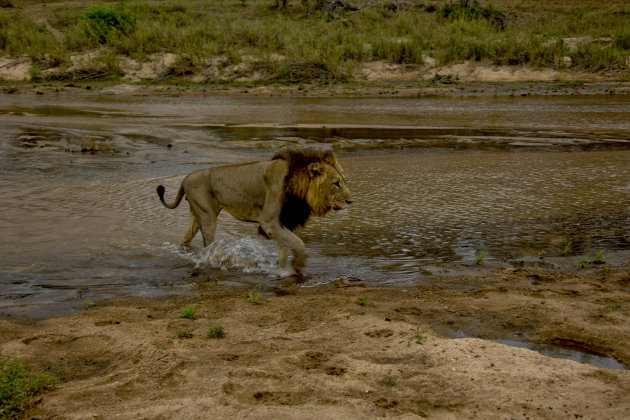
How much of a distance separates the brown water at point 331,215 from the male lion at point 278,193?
42cm

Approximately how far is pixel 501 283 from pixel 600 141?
10.5 meters

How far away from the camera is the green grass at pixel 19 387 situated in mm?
3422

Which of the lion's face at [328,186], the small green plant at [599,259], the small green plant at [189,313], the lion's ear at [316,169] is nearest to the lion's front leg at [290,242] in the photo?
the lion's face at [328,186]

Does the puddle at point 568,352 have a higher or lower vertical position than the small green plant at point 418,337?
lower

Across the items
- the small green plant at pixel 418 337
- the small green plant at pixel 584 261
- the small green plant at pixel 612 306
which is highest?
the small green plant at pixel 418 337

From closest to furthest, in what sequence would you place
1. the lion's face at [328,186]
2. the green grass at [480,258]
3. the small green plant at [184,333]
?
the small green plant at [184,333], the lion's face at [328,186], the green grass at [480,258]

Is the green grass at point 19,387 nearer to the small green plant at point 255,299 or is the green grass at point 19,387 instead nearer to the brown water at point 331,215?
the brown water at point 331,215

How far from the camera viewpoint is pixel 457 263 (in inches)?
262

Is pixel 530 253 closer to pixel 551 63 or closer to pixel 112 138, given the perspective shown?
pixel 112 138

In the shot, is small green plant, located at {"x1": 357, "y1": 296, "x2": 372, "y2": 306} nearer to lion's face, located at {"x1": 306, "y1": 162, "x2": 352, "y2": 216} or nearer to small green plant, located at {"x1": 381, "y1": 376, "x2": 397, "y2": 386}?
lion's face, located at {"x1": 306, "y1": 162, "x2": 352, "y2": 216}

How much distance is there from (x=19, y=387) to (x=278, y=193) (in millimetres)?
3434

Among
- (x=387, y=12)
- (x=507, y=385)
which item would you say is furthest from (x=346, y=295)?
(x=387, y=12)

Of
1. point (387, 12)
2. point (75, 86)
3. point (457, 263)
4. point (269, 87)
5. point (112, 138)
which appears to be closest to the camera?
point (457, 263)

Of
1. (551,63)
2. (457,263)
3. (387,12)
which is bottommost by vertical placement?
(457,263)
